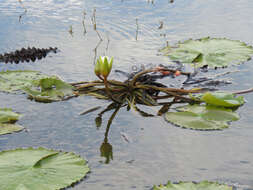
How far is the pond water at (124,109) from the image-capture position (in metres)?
2.05

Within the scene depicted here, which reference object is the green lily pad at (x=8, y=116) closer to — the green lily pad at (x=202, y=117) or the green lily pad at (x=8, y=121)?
the green lily pad at (x=8, y=121)

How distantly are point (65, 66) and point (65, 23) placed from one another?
151 centimetres

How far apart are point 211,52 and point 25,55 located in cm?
180

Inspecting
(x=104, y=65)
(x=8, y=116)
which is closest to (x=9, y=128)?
(x=8, y=116)

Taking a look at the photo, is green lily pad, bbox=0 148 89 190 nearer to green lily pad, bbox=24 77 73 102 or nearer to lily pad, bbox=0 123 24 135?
lily pad, bbox=0 123 24 135

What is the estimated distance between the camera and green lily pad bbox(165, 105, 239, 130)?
246 centimetres

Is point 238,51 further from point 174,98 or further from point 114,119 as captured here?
point 114,119

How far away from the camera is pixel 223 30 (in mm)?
4395

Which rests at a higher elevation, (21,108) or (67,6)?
(67,6)

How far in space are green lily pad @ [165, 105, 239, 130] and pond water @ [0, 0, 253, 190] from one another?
0.05 m

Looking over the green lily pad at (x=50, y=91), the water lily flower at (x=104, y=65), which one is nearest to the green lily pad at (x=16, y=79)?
the green lily pad at (x=50, y=91)

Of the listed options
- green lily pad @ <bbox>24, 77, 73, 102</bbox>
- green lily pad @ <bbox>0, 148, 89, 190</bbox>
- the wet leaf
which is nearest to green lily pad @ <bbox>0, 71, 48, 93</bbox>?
green lily pad @ <bbox>24, 77, 73, 102</bbox>

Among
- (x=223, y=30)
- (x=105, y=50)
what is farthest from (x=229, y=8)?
(x=105, y=50)

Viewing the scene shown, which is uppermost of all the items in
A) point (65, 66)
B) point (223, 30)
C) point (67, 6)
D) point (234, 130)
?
point (67, 6)
